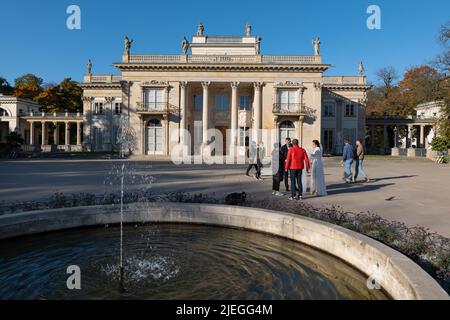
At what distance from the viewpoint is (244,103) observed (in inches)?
1490

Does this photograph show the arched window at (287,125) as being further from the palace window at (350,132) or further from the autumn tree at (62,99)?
the autumn tree at (62,99)

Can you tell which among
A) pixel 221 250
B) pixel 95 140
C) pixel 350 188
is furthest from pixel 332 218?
pixel 95 140

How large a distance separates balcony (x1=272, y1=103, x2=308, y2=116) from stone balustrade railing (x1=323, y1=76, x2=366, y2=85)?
418 inches

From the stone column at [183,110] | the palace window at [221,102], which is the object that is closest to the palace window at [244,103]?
the palace window at [221,102]

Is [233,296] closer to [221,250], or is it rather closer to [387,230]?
[221,250]

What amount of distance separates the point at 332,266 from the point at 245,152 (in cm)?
3054

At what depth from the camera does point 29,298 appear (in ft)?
12.1

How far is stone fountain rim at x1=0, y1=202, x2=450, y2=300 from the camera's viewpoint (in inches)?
130

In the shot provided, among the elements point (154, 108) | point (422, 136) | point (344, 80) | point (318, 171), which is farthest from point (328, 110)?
point (318, 171)

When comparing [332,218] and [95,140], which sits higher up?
[95,140]

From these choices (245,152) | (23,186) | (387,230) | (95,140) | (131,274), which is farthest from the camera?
(95,140)

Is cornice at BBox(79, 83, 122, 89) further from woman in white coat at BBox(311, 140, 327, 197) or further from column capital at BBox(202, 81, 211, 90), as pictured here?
woman in white coat at BBox(311, 140, 327, 197)

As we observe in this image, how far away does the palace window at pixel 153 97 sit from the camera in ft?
115

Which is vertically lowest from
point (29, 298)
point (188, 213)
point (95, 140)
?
point (29, 298)
